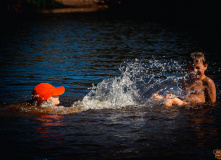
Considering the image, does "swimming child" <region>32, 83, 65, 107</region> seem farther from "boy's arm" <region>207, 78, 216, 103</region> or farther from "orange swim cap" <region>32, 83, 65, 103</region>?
"boy's arm" <region>207, 78, 216, 103</region>

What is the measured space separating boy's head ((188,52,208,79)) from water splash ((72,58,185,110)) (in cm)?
64

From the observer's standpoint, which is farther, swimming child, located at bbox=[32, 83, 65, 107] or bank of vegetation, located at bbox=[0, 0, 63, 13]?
bank of vegetation, located at bbox=[0, 0, 63, 13]

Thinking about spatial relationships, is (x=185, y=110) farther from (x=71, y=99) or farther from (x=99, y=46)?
(x=99, y=46)

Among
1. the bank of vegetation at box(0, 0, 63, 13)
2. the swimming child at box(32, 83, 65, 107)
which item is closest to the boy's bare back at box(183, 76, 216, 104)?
the swimming child at box(32, 83, 65, 107)

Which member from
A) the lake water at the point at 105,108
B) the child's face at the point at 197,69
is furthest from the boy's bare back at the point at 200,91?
the lake water at the point at 105,108

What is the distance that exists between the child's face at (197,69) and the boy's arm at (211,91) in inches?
9.4

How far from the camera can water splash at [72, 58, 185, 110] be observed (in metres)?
7.55

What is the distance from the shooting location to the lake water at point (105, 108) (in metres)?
5.03

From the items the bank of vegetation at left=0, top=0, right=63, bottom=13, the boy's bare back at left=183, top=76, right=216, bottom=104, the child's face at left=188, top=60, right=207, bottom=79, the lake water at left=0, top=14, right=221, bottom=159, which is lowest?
the lake water at left=0, top=14, right=221, bottom=159

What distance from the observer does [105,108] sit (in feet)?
23.4

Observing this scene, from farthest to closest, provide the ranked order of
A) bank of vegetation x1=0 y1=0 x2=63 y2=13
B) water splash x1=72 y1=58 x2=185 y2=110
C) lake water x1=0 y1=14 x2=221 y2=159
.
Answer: bank of vegetation x1=0 y1=0 x2=63 y2=13
water splash x1=72 y1=58 x2=185 y2=110
lake water x1=0 y1=14 x2=221 y2=159

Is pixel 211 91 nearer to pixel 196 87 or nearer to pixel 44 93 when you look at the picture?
pixel 196 87

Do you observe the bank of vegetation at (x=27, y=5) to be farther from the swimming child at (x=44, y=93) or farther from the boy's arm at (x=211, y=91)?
the boy's arm at (x=211, y=91)

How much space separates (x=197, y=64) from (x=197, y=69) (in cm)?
15
